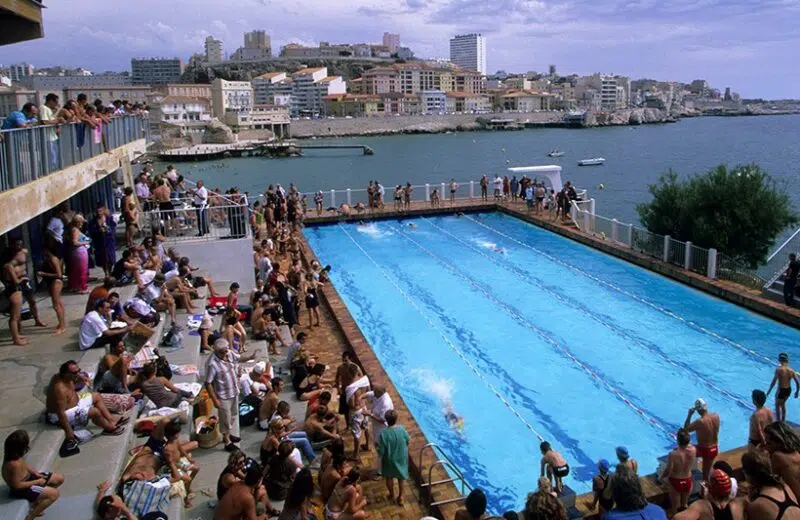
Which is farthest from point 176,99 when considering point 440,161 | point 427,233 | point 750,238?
point 750,238

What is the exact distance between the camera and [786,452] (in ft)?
18.1

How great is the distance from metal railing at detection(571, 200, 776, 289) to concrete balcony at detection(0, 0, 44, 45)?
15.8 m

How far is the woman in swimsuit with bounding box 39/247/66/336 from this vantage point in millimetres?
9289

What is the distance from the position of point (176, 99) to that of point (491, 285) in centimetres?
12492

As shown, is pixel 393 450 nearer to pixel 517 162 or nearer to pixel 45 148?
pixel 45 148

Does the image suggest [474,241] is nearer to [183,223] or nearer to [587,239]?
[587,239]

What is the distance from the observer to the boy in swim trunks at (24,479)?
5.51 meters

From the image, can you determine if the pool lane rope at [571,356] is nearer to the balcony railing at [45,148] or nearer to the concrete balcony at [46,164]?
the concrete balcony at [46,164]

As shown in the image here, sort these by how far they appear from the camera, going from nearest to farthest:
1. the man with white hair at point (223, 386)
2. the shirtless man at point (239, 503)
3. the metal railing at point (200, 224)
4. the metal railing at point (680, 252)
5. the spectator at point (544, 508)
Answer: the spectator at point (544, 508), the shirtless man at point (239, 503), the man with white hair at point (223, 386), the metal railing at point (200, 224), the metal railing at point (680, 252)

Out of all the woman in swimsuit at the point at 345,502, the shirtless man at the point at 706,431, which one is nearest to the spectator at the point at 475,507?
A: the woman in swimsuit at the point at 345,502

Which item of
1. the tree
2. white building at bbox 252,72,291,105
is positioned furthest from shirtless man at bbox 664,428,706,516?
white building at bbox 252,72,291,105

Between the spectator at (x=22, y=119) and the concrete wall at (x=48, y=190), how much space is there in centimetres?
80

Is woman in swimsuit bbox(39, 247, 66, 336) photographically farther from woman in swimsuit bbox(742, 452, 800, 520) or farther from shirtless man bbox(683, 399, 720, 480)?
woman in swimsuit bbox(742, 452, 800, 520)

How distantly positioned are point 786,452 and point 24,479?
21.1 ft
